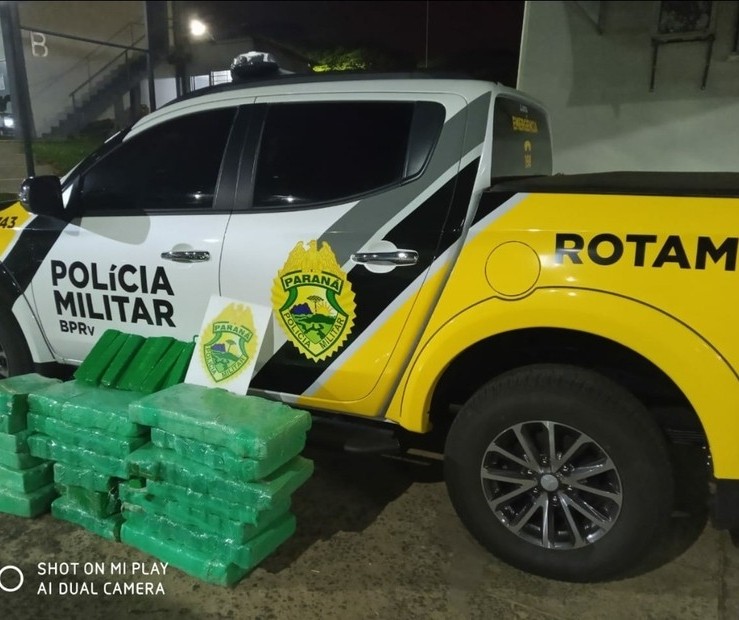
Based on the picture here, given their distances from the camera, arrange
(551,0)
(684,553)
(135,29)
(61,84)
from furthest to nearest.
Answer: (135,29) < (61,84) < (551,0) < (684,553)

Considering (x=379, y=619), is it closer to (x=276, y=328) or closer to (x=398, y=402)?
(x=398, y=402)

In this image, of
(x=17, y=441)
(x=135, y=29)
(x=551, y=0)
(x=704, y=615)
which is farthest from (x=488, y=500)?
(x=135, y=29)

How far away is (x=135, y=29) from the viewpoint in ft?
35.9

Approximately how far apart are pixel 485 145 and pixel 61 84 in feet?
26.4

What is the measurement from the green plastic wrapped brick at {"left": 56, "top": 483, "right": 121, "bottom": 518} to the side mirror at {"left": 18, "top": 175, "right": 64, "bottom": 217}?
4.48ft

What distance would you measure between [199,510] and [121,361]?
0.87 meters

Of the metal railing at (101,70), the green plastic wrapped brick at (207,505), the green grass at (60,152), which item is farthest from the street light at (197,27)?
the green plastic wrapped brick at (207,505)

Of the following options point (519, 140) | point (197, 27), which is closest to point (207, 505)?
point (519, 140)

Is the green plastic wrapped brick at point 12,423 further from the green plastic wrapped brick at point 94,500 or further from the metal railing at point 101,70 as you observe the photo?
the metal railing at point 101,70

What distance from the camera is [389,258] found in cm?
254

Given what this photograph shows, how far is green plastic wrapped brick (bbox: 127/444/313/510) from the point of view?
2.37m

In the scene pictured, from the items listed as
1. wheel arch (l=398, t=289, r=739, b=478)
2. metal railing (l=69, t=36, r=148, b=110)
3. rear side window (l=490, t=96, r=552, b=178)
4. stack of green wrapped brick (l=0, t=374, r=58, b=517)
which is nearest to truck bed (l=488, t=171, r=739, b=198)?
rear side window (l=490, t=96, r=552, b=178)

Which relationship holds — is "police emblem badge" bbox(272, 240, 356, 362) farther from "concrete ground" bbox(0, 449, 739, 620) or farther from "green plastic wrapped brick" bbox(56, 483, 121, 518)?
"green plastic wrapped brick" bbox(56, 483, 121, 518)

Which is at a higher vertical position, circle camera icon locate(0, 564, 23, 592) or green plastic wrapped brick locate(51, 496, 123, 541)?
green plastic wrapped brick locate(51, 496, 123, 541)
